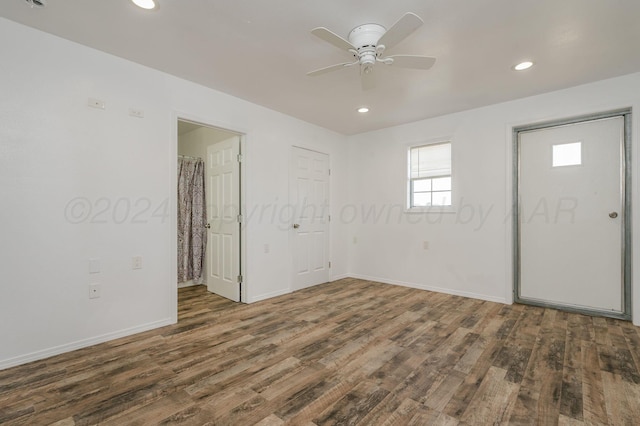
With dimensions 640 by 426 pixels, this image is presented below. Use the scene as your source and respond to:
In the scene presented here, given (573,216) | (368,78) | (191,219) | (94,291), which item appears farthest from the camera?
(191,219)

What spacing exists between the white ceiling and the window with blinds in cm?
108

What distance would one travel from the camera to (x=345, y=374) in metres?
2.21

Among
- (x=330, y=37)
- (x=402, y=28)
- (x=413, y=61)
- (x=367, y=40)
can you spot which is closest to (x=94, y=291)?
(x=330, y=37)

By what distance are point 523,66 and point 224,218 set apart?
4042 millimetres

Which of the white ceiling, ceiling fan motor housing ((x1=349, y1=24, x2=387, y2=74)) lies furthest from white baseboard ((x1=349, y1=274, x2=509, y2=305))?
ceiling fan motor housing ((x1=349, y1=24, x2=387, y2=74))

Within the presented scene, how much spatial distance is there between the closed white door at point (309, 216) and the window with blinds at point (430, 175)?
1.50 metres

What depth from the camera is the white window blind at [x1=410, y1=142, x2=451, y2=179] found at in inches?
182

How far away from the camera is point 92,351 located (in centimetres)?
257

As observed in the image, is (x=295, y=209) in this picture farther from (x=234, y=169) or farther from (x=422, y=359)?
(x=422, y=359)

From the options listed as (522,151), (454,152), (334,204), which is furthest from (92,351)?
(522,151)

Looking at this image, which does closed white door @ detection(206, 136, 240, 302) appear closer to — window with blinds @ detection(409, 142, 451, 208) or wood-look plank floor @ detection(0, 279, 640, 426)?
wood-look plank floor @ detection(0, 279, 640, 426)

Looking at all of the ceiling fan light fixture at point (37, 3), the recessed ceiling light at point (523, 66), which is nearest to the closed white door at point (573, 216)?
the recessed ceiling light at point (523, 66)

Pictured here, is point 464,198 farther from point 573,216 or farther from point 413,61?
point 413,61

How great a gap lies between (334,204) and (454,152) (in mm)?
2187
